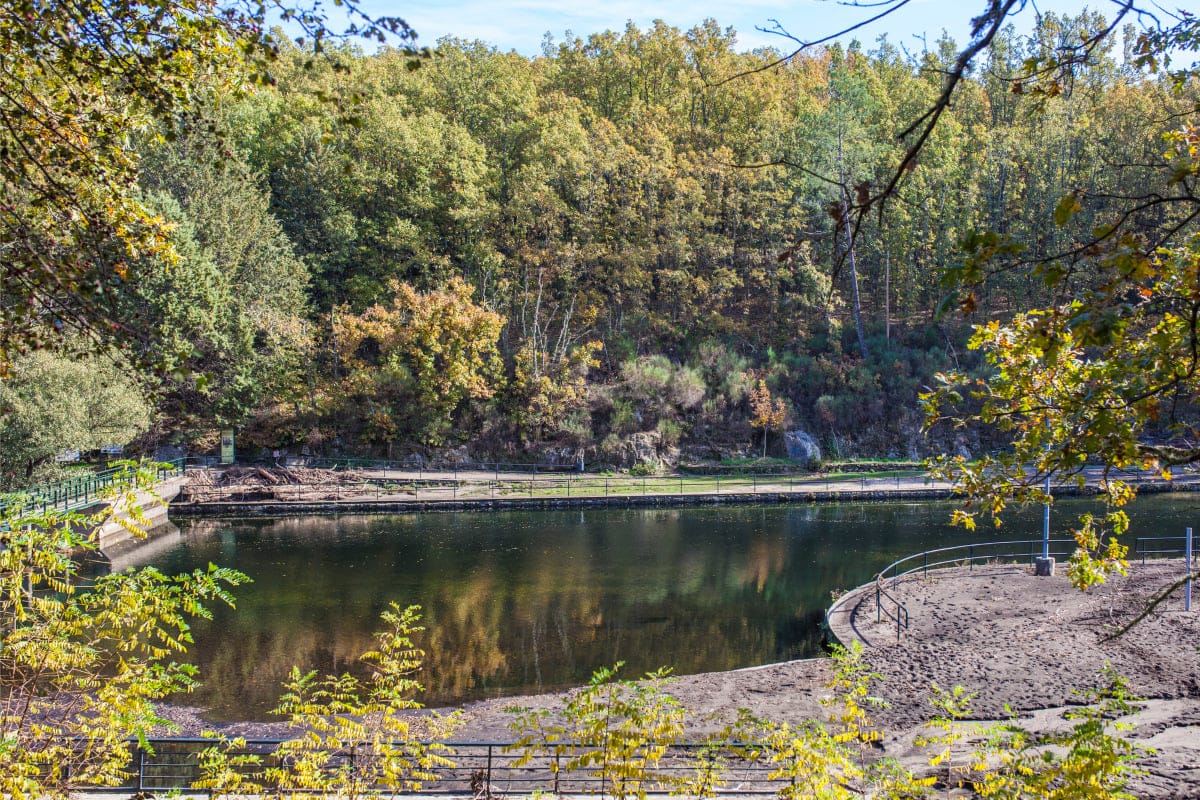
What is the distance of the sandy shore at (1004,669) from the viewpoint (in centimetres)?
1224

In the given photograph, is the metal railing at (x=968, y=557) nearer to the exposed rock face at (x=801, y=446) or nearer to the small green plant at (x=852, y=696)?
the small green plant at (x=852, y=696)

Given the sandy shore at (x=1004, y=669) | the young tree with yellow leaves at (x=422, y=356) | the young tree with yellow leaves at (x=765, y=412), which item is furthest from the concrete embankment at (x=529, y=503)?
the sandy shore at (x=1004, y=669)

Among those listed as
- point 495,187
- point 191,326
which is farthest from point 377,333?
point 495,187

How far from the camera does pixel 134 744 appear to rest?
11.9 metres

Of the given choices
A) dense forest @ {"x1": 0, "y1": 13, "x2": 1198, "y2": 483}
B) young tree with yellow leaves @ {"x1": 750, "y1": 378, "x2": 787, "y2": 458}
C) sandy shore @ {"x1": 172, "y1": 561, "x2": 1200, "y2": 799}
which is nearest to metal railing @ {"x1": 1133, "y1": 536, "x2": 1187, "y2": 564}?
sandy shore @ {"x1": 172, "y1": 561, "x2": 1200, "y2": 799}

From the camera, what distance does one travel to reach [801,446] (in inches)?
1757

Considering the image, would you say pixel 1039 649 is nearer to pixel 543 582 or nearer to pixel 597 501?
pixel 543 582

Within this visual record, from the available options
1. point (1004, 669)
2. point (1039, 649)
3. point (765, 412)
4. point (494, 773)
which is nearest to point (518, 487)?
point (765, 412)

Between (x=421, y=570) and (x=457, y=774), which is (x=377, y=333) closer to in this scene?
(x=421, y=570)

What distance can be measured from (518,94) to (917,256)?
→ 83.0 feet

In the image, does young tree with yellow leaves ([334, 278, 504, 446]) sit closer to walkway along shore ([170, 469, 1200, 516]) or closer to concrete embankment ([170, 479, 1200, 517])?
walkway along shore ([170, 469, 1200, 516])

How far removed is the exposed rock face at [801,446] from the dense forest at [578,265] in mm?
671

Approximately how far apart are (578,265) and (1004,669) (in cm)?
3685

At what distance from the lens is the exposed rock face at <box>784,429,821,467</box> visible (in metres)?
43.8
